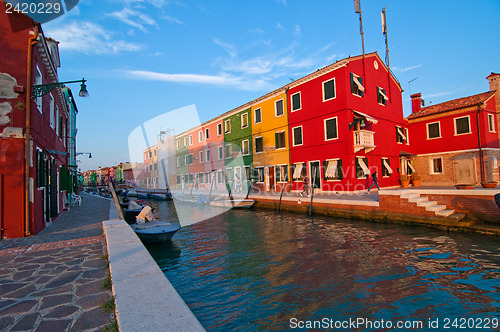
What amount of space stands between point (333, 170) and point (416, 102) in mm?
13594

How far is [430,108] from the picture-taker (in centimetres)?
2216

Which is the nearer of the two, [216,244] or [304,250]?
[304,250]

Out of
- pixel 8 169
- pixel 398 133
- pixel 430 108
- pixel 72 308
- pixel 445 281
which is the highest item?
pixel 430 108

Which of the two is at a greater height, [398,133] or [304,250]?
[398,133]

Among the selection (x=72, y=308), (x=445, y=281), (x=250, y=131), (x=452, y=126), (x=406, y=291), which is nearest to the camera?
(x=72, y=308)

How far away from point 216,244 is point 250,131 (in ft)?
58.2

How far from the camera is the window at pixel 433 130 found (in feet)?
68.3

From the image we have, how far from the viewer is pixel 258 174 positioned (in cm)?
2505

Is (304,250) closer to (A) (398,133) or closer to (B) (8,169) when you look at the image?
(B) (8,169)

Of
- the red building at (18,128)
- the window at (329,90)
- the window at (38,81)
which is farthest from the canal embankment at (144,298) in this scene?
the window at (329,90)

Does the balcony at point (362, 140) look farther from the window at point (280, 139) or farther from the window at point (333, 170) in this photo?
the window at point (280, 139)

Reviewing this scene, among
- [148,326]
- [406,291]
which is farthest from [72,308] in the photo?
[406,291]

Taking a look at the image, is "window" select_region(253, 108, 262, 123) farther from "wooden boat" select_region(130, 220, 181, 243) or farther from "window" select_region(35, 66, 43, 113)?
"window" select_region(35, 66, 43, 113)

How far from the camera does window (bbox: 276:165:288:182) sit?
72.4ft
